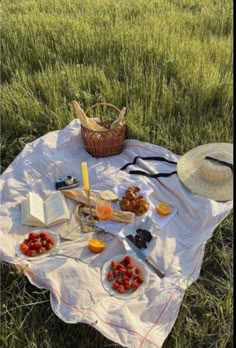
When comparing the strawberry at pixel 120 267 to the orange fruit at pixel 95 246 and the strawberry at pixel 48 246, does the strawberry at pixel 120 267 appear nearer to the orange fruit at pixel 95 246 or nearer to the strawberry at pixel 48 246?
the orange fruit at pixel 95 246

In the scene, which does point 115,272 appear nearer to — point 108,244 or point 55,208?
point 108,244

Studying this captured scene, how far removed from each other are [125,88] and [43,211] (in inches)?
68.7

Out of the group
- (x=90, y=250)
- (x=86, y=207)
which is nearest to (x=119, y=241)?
(x=90, y=250)

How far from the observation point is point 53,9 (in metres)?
6.31

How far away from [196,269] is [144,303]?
40 centimetres

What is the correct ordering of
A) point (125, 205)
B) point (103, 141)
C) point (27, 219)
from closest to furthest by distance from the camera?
point (27, 219), point (125, 205), point (103, 141)

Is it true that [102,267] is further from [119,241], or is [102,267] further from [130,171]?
[130,171]

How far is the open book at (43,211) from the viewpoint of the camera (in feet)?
9.27

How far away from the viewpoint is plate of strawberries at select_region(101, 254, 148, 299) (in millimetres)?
2391

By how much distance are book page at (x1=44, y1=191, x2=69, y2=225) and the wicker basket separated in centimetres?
55

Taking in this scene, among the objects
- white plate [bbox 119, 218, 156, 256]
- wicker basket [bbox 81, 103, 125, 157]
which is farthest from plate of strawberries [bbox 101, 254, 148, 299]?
wicker basket [bbox 81, 103, 125, 157]

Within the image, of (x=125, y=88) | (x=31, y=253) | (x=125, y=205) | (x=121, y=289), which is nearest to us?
(x=121, y=289)

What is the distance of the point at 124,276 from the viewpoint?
242cm

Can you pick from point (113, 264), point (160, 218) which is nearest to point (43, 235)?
point (113, 264)
